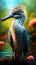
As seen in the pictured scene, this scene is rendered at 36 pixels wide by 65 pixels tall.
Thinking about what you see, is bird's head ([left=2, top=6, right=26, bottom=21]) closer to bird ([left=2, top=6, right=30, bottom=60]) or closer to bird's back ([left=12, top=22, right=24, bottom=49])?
bird ([left=2, top=6, right=30, bottom=60])

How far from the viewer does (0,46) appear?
308 centimetres

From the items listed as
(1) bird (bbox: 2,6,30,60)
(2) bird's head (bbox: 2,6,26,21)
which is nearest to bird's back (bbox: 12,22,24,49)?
(1) bird (bbox: 2,6,30,60)

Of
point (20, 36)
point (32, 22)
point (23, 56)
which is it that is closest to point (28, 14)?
point (32, 22)

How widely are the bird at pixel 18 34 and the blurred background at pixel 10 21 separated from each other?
41mm

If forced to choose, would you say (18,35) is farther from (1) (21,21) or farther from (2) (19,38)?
(1) (21,21)

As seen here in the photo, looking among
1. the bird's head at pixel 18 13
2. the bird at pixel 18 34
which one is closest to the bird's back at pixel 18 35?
the bird at pixel 18 34

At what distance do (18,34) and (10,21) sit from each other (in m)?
0.20

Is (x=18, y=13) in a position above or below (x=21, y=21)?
above

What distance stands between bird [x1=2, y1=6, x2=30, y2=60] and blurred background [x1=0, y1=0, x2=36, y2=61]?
0.04m

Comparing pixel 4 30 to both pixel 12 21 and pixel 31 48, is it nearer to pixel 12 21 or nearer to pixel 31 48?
pixel 12 21

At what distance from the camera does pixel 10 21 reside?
10.0ft

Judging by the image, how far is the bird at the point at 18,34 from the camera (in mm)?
3025

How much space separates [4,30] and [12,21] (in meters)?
0.16

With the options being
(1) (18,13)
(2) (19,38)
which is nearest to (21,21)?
(1) (18,13)
